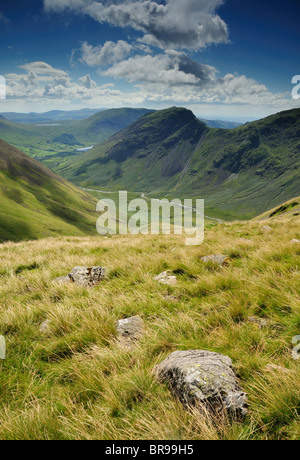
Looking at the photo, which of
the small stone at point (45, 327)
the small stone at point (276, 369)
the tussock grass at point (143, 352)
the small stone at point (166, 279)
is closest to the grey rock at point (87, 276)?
the tussock grass at point (143, 352)

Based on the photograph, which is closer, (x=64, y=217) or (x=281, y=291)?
(x=281, y=291)

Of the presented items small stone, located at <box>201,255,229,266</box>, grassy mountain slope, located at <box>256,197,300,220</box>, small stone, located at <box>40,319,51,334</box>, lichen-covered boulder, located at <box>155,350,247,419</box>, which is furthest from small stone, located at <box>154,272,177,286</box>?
grassy mountain slope, located at <box>256,197,300,220</box>

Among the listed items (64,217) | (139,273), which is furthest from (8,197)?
(139,273)

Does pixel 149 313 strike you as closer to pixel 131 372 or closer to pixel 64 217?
pixel 131 372

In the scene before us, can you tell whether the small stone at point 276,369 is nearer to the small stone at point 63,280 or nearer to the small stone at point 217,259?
the small stone at point 217,259

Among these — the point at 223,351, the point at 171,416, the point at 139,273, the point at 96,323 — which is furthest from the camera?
the point at 139,273

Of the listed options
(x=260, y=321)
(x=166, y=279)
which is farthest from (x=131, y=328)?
(x=166, y=279)

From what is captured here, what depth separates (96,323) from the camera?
4340mm

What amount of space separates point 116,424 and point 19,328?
9.68 ft

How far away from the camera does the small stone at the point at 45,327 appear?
4516 millimetres

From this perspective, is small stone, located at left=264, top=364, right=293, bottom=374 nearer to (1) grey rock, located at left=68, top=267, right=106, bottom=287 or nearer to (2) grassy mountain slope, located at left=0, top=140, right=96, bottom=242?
(1) grey rock, located at left=68, top=267, right=106, bottom=287

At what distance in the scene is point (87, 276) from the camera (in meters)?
7.32

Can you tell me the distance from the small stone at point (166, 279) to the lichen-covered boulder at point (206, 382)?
3.27 metres

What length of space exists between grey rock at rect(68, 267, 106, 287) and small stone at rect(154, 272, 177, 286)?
6.14ft
